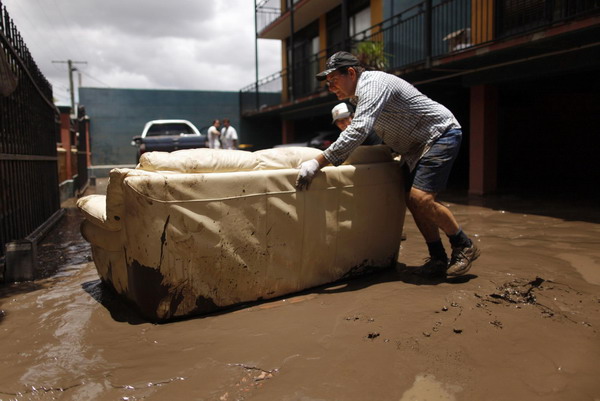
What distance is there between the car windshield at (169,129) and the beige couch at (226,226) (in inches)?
449

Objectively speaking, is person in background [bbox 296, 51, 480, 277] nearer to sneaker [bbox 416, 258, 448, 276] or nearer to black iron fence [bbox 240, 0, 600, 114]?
sneaker [bbox 416, 258, 448, 276]

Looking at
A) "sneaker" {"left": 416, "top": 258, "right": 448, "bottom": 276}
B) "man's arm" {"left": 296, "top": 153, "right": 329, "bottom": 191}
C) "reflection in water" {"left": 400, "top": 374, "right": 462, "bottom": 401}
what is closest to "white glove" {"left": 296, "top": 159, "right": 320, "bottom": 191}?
"man's arm" {"left": 296, "top": 153, "right": 329, "bottom": 191}

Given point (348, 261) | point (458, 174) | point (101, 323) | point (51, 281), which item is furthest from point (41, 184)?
point (458, 174)

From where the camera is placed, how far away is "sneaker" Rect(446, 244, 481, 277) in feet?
10.3

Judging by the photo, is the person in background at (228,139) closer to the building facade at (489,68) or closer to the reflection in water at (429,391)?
the building facade at (489,68)

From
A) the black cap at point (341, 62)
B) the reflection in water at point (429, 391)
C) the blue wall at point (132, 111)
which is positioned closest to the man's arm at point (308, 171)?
the black cap at point (341, 62)

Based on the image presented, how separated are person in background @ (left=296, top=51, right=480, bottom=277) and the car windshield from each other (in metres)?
11.6

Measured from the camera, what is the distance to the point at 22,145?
5160 mm

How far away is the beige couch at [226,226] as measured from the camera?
8.18 ft

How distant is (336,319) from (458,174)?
1311cm

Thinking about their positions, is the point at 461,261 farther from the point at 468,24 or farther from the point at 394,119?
the point at 468,24

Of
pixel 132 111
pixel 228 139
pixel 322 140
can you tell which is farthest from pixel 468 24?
pixel 132 111

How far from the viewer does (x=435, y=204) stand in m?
3.11

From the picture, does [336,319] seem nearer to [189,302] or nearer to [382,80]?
[189,302]
